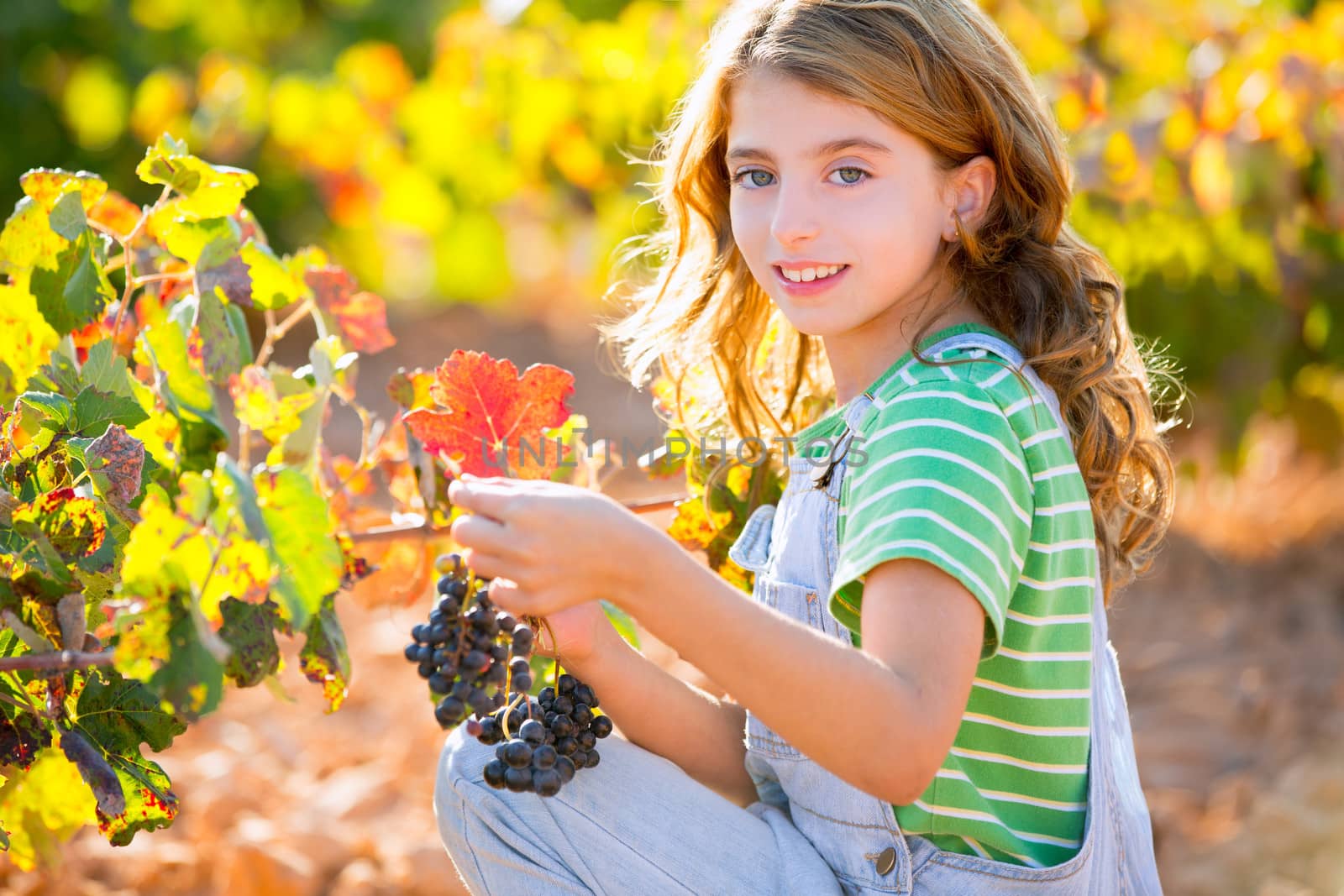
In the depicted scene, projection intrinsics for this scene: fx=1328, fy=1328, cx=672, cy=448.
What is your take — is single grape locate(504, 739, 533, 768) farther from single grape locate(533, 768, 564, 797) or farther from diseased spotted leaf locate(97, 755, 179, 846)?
diseased spotted leaf locate(97, 755, 179, 846)

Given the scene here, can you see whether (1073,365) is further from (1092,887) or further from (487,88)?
(487,88)

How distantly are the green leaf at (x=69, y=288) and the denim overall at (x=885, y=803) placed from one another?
0.64 meters

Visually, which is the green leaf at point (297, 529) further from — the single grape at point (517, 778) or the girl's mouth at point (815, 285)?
the girl's mouth at point (815, 285)

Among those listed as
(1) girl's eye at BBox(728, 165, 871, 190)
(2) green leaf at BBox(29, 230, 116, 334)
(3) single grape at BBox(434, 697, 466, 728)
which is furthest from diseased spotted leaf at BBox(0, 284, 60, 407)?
(1) girl's eye at BBox(728, 165, 871, 190)

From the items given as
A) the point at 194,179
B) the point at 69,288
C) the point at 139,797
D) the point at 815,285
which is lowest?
the point at 139,797

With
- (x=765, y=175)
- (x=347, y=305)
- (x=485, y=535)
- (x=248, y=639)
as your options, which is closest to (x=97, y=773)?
(x=248, y=639)

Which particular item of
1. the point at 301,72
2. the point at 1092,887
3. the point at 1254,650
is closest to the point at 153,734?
the point at 1092,887

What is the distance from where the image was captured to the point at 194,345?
1.11 metres

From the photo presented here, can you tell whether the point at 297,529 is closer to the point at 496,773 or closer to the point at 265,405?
the point at 265,405

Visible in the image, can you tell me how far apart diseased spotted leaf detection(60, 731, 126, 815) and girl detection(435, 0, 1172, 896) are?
0.29 m

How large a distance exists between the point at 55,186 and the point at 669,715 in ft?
2.42

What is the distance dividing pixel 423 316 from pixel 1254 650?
13.2 feet

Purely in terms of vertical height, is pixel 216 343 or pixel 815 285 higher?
pixel 815 285

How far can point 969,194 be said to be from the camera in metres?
1.23
